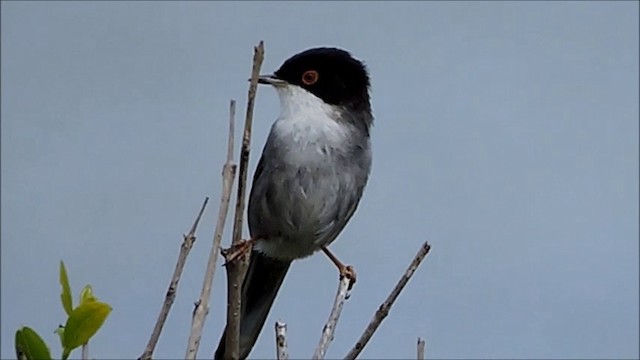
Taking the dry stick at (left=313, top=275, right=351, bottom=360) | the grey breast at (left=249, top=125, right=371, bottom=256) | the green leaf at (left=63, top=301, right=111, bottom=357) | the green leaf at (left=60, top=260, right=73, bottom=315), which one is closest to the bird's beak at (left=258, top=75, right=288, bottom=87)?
the grey breast at (left=249, top=125, right=371, bottom=256)

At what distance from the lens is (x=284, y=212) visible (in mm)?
5352

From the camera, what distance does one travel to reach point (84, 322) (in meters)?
1.91

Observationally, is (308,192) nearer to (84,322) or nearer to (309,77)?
(309,77)

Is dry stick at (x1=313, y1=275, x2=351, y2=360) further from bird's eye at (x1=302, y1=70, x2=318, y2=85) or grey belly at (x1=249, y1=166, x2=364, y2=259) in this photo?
bird's eye at (x1=302, y1=70, x2=318, y2=85)

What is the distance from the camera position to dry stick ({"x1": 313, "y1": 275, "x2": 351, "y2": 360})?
2.69 meters

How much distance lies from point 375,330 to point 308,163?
2.67m

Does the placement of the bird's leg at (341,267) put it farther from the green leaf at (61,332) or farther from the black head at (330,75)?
the green leaf at (61,332)

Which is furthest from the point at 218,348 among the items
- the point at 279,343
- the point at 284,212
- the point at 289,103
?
the point at 279,343

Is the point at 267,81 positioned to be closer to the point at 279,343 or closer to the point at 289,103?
the point at 289,103

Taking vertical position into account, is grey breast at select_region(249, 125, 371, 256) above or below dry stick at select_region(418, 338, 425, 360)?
above

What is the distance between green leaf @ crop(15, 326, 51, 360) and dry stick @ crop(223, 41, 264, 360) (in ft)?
1.35

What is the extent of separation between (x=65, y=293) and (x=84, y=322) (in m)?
0.15

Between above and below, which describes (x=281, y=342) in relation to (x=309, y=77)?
below

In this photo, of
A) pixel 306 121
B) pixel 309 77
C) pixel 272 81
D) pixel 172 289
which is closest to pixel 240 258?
pixel 172 289
